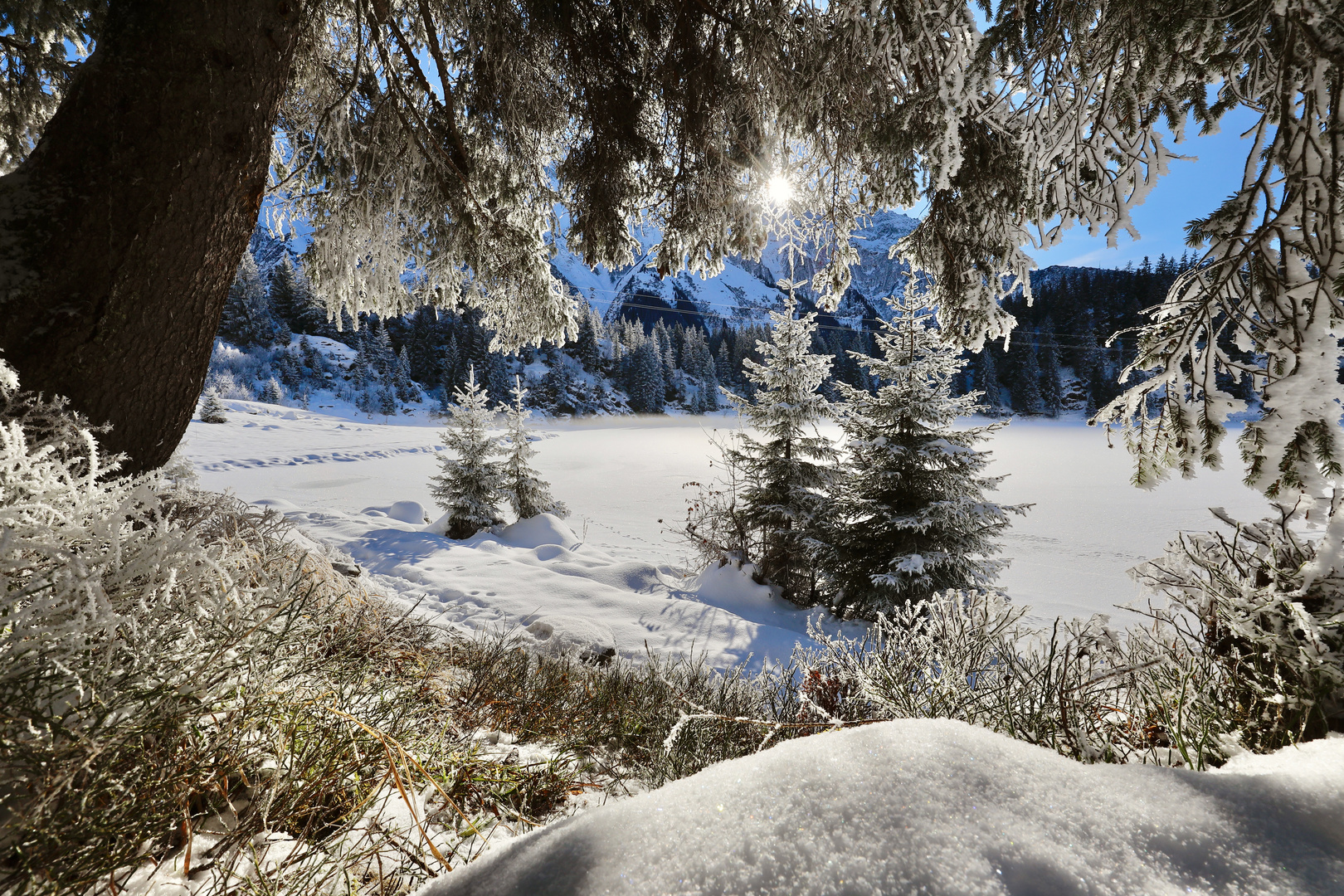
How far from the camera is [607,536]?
12.0 meters

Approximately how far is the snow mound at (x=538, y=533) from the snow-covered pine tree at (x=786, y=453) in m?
3.49

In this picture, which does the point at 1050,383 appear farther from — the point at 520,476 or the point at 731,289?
the point at 731,289

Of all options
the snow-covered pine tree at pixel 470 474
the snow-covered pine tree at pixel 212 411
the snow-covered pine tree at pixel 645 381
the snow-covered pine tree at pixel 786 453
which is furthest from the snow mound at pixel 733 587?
the snow-covered pine tree at pixel 645 381

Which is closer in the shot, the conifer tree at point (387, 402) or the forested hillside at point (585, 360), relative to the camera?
the conifer tree at point (387, 402)

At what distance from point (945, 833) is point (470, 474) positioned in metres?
10.9

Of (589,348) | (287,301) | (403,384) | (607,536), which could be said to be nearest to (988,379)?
(589,348)

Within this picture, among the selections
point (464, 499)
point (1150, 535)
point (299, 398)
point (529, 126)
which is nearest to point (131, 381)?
point (529, 126)

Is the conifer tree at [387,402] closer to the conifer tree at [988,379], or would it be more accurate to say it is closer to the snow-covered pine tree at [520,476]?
the snow-covered pine tree at [520,476]

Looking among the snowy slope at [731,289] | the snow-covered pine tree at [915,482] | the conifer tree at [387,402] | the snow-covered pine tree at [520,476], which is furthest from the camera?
the snowy slope at [731,289]

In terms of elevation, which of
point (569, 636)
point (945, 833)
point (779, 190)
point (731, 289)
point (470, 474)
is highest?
point (731, 289)

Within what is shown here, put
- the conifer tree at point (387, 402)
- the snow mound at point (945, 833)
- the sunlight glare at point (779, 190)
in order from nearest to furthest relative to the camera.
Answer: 1. the snow mound at point (945, 833)
2. the sunlight glare at point (779, 190)
3. the conifer tree at point (387, 402)

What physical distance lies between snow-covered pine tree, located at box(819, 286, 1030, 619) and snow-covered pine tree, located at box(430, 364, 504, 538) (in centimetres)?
697

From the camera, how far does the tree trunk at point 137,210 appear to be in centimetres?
170

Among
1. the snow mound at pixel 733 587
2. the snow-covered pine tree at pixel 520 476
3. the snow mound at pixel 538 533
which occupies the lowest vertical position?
the snow mound at pixel 733 587
